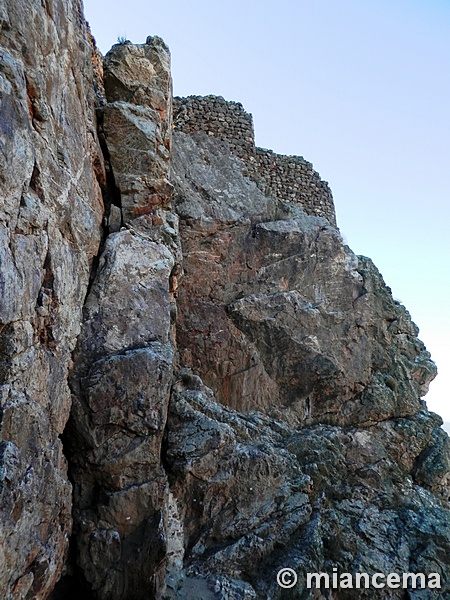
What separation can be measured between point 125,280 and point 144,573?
448cm

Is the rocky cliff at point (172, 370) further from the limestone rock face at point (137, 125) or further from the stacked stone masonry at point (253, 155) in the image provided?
the stacked stone masonry at point (253, 155)

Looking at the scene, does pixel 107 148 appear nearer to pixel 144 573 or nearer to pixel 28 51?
pixel 28 51

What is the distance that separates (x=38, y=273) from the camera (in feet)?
19.7

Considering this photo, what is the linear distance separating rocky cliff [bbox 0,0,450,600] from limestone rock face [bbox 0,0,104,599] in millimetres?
33

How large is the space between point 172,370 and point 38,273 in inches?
119

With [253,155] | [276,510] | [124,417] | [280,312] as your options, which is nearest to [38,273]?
[124,417]

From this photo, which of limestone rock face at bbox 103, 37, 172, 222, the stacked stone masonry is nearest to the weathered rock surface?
limestone rock face at bbox 103, 37, 172, 222

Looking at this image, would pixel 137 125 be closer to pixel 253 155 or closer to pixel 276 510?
pixel 253 155

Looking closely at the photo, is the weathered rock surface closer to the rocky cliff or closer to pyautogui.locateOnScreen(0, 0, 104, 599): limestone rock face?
the rocky cliff

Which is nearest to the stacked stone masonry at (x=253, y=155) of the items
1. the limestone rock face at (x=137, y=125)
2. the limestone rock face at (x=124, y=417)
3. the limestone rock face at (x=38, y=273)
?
the limestone rock face at (x=137, y=125)

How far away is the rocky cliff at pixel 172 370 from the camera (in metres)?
5.90

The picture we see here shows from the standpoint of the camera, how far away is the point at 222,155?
12.9 metres

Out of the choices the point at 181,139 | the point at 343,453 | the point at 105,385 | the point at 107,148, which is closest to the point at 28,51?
the point at 107,148

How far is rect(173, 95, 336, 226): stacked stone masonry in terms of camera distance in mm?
13094
